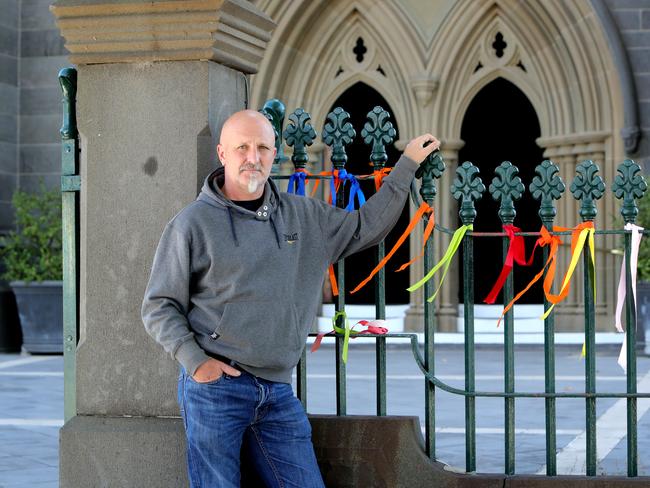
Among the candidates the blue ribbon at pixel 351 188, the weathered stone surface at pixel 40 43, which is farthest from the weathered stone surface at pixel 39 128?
the blue ribbon at pixel 351 188

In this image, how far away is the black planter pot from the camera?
1262 centimetres

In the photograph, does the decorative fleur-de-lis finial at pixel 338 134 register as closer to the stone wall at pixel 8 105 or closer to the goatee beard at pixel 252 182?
the goatee beard at pixel 252 182

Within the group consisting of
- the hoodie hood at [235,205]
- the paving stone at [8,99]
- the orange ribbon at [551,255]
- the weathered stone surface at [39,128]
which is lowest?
the orange ribbon at [551,255]

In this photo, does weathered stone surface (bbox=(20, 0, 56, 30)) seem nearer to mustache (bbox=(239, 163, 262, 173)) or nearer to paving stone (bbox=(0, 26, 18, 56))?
paving stone (bbox=(0, 26, 18, 56))

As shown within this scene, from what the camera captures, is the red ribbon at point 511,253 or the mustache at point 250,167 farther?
the red ribbon at point 511,253

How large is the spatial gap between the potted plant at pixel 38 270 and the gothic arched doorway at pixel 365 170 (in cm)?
367

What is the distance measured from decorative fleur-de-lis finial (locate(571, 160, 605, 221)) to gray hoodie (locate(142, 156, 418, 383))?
46.1 inches

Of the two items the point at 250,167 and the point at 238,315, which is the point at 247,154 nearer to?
the point at 250,167

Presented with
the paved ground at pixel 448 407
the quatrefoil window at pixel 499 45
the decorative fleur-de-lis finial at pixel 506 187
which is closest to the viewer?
the decorative fleur-de-lis finial at pixel 506 187

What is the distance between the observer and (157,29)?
4.47 m

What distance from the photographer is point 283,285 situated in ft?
12.6

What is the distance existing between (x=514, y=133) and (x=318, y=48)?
251cm

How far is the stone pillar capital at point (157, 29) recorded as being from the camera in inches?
175

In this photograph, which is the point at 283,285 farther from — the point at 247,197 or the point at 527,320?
the point at 527,320
